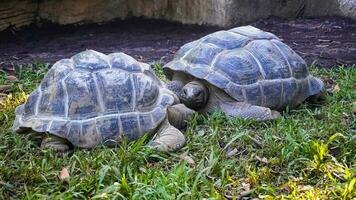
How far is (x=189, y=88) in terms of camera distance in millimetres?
4488

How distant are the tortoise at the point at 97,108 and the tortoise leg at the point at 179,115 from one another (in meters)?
0.02

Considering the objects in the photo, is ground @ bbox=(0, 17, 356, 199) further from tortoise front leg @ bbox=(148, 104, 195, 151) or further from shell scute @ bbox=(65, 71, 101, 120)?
shell scute @ bbox=(65, 71, 101, 120)

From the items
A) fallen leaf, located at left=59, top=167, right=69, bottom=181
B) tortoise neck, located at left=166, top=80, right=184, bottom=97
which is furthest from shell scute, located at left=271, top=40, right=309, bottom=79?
fallen leaf, located at left=59, top=167, right=69, bottom=181

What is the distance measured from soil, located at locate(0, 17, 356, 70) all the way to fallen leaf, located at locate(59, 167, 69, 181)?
3468 millimetres

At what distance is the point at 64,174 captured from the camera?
3.26 metres

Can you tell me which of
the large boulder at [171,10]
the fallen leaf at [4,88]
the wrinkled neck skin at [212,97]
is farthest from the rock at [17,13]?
the wrinkled neck skin at [212,97]

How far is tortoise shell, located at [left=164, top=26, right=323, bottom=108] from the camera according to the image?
444 cm

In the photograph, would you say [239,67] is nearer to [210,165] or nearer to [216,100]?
[216,100]

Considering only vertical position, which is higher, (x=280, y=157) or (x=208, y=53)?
(x=208, y=53)

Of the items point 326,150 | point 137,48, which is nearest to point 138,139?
point 326,150

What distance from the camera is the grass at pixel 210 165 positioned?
3.01 metres

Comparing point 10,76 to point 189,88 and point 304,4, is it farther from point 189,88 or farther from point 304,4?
point 304,4

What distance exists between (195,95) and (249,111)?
0.47 metres

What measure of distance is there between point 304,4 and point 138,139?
24.2 feet
